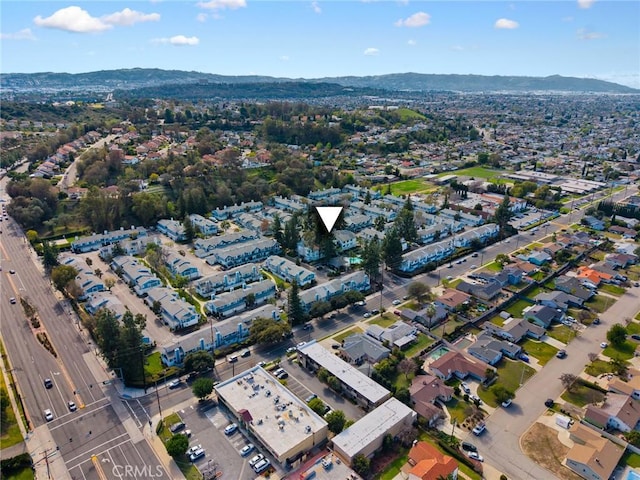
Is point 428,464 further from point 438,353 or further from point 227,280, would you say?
point 227,280

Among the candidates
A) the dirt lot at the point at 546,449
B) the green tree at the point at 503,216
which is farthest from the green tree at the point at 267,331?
the green tree at the point at 503,216

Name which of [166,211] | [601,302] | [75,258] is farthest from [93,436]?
[601,302]

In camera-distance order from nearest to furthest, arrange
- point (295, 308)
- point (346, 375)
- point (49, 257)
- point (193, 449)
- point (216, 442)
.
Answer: point (193, 449) → point (216, 442) → point (346, 375) → point (295, 308) → point (49, 257)

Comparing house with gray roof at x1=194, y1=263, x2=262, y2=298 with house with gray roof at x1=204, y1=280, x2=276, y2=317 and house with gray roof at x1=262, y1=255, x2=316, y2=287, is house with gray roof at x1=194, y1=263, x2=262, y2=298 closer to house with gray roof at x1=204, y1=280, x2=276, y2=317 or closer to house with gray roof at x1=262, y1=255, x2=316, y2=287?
house with gray roof at x1=204, y1=280, x2=276, y2=317

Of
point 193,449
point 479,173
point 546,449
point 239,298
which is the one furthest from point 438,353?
point 479,173

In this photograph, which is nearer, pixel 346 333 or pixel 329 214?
pixel 346 333

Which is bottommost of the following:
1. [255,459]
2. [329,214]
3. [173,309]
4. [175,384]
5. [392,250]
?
[175,384]

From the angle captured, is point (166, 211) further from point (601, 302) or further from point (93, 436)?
point (601, 302)
